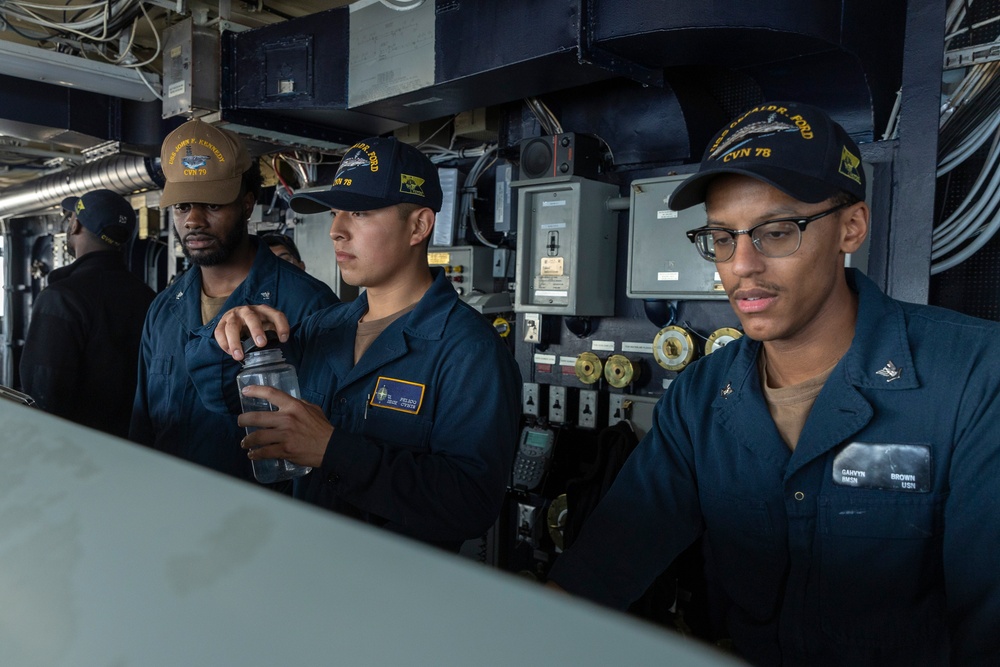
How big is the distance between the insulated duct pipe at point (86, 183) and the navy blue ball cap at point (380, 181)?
387 centimetres

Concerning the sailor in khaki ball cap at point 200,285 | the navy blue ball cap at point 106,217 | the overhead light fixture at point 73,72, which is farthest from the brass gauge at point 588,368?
the overhead light fixture at point 73,72

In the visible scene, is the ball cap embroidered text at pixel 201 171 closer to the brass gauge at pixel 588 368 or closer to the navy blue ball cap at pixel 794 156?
the navy blue ball cap at pixel 794 156

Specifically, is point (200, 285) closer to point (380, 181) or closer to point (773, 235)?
point (380, 181)

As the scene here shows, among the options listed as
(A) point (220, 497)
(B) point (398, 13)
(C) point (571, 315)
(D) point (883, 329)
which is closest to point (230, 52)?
(B) point (398, 13)

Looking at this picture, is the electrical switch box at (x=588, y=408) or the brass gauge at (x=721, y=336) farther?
the electrical switch box at (x=588, y=408)

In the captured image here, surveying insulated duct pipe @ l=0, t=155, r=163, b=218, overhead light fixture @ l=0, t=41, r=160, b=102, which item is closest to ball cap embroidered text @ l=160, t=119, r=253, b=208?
overhead light fixture @ l=0, t=41, r=160, b=102

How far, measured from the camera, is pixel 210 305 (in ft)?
6.65

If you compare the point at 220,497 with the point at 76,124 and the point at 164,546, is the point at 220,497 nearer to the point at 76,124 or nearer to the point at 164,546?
the point at 164,546

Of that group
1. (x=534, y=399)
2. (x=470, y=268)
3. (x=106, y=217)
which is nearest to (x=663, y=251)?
(x=534, y=399)

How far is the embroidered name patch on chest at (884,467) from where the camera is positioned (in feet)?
3.48

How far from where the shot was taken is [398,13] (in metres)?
2.91

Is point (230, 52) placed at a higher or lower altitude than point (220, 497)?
higher

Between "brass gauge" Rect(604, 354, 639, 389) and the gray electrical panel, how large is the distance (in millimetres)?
297

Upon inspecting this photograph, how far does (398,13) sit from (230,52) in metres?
1.08
